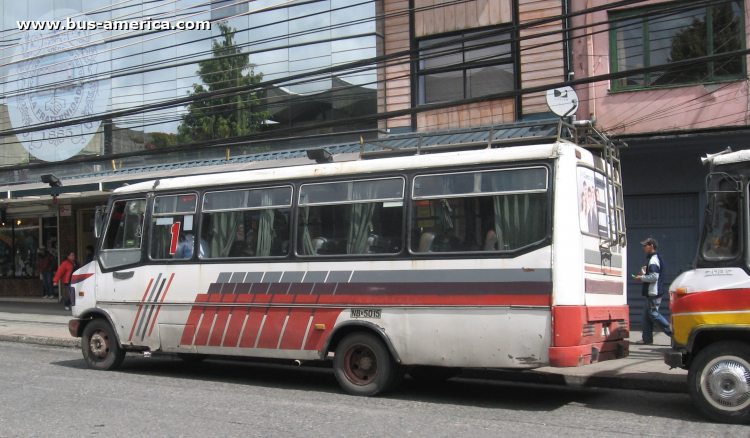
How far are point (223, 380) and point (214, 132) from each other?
11.3 meters

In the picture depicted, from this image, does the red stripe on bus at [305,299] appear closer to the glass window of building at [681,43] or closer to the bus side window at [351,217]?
the bus side window at [351,217]

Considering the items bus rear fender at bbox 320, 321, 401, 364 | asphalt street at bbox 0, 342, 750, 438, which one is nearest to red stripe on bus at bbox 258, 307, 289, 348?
asphalt street at bbox 0, 342, 750, 438

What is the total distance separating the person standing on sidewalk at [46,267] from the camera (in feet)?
71.6

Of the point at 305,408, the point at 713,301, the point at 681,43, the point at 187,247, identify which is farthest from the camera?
the point at 681,43

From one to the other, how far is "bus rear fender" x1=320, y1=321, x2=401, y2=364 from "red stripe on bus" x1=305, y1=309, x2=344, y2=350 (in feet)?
0.23

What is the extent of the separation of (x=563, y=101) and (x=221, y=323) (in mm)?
7814

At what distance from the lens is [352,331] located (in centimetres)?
848

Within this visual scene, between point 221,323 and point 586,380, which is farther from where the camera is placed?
point 221,323

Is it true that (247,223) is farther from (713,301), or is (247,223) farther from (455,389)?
(713,301)

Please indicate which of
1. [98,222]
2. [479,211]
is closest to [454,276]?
[479,211]

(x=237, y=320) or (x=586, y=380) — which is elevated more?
(x=237, y=320)

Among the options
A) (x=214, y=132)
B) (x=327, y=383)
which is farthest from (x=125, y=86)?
(x=327, y=383)

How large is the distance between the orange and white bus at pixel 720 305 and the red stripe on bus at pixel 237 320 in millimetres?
5134

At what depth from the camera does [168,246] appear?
10008mm
